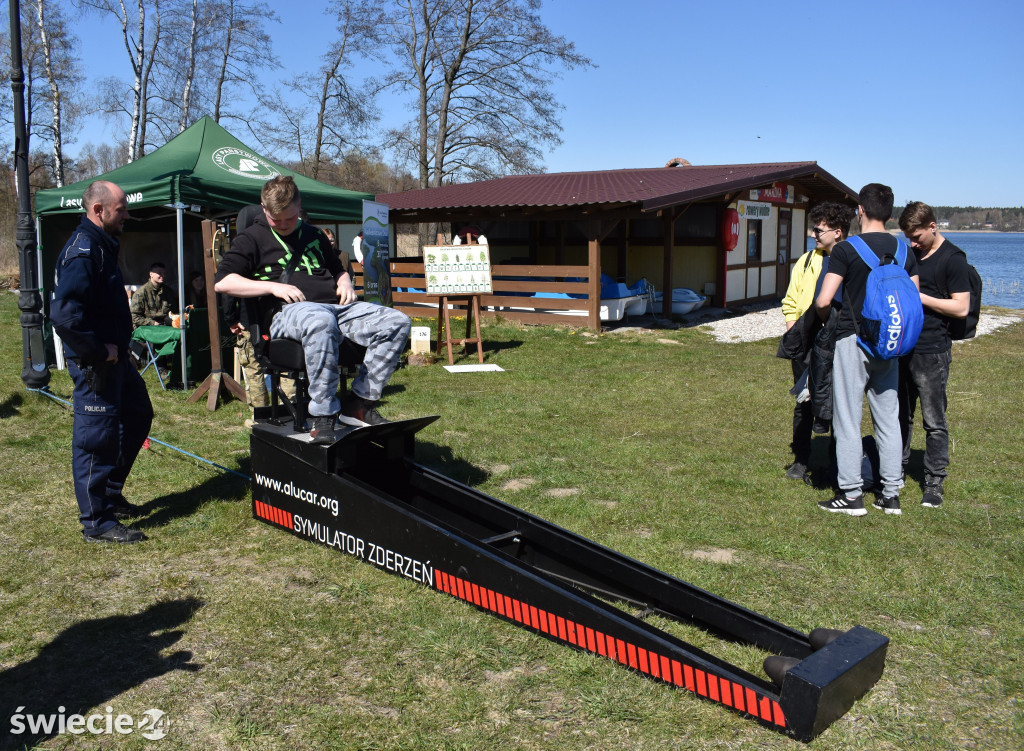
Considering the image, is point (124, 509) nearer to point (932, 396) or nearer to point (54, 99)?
point (932, 396)

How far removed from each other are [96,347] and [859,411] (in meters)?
4.30

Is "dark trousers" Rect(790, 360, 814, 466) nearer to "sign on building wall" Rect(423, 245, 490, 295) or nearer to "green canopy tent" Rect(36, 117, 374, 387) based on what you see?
"green canopy tent" Rect(36, 117, 374, 387)

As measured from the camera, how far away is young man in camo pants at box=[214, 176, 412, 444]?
13.1 ft

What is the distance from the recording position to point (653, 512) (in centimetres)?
483

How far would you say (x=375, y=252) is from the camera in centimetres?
1144

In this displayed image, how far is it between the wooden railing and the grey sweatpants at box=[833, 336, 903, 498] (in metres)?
10.0

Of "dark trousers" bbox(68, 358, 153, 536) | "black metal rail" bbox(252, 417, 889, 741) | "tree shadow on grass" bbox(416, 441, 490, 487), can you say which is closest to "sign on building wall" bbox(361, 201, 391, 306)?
"tree shadow on grass" bbox(416, 441, 490, 487)

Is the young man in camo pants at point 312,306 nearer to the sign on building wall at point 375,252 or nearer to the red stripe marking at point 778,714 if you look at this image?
the red stripe marking at point 778,714

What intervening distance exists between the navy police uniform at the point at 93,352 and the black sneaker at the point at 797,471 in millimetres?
4309

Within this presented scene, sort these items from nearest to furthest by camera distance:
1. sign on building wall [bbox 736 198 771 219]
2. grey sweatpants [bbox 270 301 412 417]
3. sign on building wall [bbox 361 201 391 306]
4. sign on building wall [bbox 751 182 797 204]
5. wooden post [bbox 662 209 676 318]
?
grey sweatpants [bbox 270 301 412 417]
sign on building wall [bbox 361 201 391 306]
wooden post [bbox 662 209 676 318]
sign on building wall [bbox 736 198 771 219]
sign on building wall [bbox 751 182 797 204]

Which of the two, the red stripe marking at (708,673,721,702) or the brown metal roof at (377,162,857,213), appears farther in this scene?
the brown metal roof at (377,162,857,213)

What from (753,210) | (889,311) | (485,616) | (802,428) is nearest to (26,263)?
(485,616)

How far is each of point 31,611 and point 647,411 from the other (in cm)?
562

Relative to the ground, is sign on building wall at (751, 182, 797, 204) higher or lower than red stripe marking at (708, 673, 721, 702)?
higher
